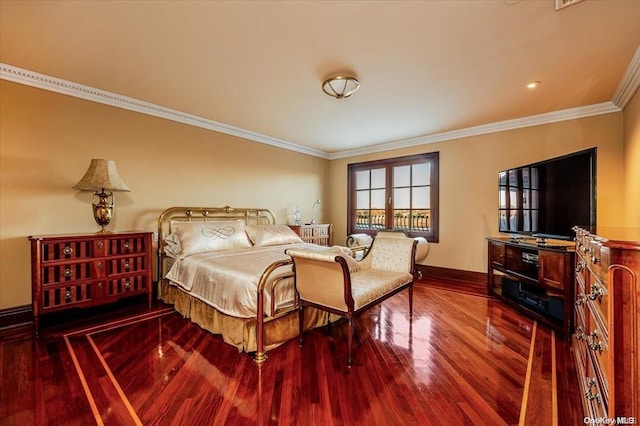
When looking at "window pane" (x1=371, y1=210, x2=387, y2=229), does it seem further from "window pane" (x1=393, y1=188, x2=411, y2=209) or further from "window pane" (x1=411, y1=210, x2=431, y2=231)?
"window pane" (x1=411, y1=210, x2=431, y2=231)

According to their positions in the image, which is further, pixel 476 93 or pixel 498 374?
pixel 476 93

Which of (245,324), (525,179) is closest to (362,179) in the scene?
(525,179)

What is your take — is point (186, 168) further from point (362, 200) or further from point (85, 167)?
point (362, 200)

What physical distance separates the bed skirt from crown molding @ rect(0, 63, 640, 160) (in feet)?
8.02

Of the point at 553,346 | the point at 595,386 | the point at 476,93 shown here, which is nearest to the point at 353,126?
the point at 476,93

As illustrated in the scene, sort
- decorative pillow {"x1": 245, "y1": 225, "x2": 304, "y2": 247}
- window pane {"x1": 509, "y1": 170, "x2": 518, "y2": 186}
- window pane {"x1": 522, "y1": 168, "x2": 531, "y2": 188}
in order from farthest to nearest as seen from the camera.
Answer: decorative pillow {"x1": 245, "y1": 225, "x2": 304, "y2": 247}
window pane {"x1": 509, "y1": 170, "x2": 518, "y2": 186}
window pane {"x1": 522, "y1": 168, "x2": 531, "y2": 188}

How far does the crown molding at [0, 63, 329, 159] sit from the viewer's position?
8.75 ft

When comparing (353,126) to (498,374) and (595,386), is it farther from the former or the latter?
(595,386)

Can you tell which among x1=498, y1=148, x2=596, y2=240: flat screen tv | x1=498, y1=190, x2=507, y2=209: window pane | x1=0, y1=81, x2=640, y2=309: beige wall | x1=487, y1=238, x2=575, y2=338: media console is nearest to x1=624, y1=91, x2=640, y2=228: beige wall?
x1=0, y1=81, x2=640, y2=309: beige wall

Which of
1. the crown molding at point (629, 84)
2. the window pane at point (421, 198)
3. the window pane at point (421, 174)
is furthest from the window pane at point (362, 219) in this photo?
the crown molding at point (629, 84)

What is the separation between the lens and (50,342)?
7.75ft

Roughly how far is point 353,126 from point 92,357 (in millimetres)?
4080

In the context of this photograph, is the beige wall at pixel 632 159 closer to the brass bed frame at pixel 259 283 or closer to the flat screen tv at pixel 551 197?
the flat screen tv at pixel 551 197

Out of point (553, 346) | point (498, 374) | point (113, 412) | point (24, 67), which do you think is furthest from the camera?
point (24, 67)
